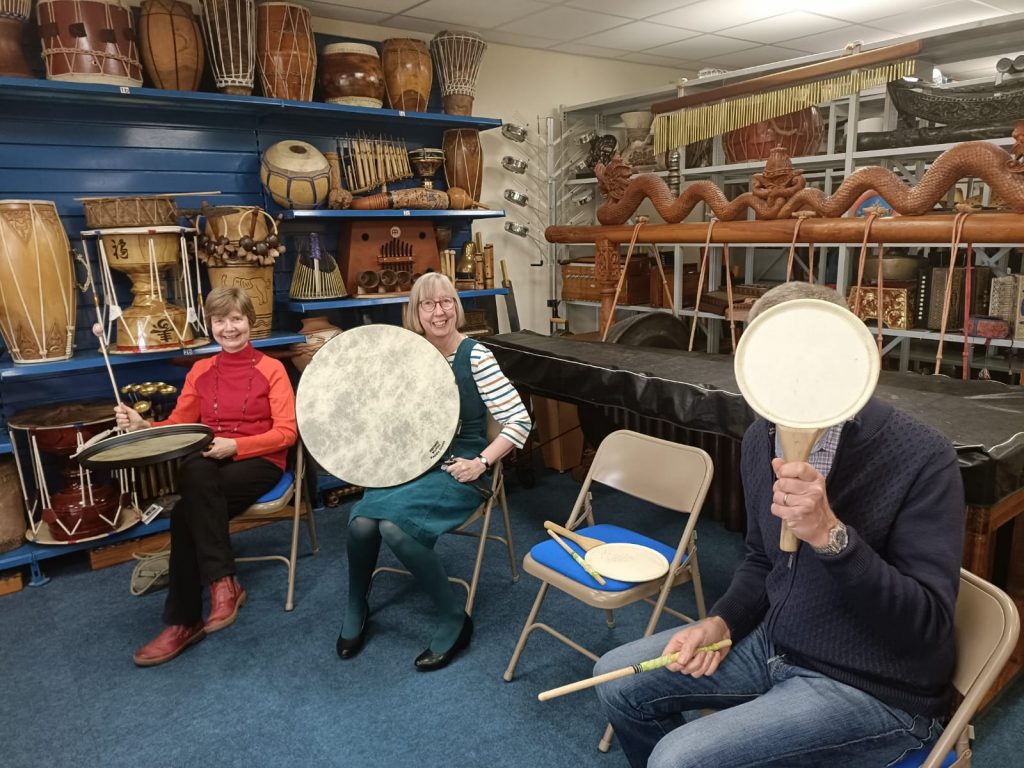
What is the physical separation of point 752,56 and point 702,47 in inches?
23.4

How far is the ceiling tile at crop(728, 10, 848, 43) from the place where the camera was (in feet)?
15.3

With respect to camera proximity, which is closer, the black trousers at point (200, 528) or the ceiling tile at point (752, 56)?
the black trousers at point (200, 528)

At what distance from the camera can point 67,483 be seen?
10.6 ft

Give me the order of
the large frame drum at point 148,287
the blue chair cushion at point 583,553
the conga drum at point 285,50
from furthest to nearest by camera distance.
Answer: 1. the conga drum at point 285,50
2. the large frame drum at point 148,287
3. the blue chair cushion at point 583,553

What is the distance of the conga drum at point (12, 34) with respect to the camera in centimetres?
299

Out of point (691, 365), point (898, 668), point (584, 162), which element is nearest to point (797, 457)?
point (898, 668)

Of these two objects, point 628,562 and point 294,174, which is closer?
point 628,562

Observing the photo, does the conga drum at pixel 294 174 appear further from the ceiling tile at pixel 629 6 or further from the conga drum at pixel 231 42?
the ceiling tile at pixel 629 6

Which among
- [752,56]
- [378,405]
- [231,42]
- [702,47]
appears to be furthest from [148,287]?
[752,56]

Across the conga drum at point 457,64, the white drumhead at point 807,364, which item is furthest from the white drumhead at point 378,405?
the conga drum at point 457,64

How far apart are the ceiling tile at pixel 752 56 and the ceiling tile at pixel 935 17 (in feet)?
2.40

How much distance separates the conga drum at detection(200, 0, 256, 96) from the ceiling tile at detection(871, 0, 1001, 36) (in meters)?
3.95

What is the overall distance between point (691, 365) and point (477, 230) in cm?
260

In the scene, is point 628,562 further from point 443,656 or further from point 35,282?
point 35,282
